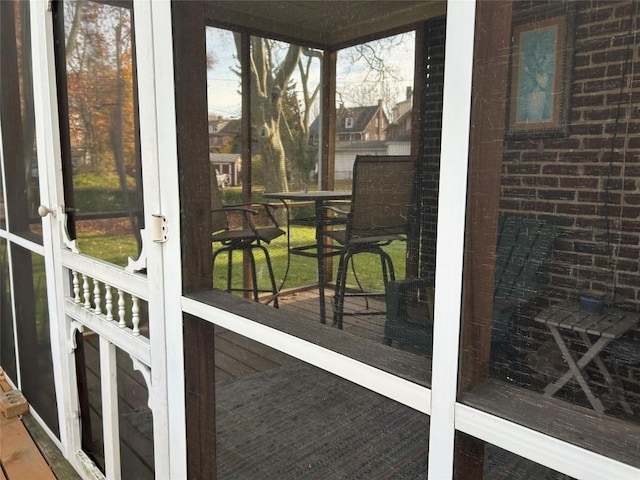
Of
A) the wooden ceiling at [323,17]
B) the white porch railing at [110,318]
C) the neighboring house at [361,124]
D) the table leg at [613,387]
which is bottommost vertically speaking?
the white porch railing at [110,318]

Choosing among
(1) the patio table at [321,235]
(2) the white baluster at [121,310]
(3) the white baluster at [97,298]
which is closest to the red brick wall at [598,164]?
(1) the patio table at [321,235]

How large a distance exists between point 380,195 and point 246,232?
0.40 metres

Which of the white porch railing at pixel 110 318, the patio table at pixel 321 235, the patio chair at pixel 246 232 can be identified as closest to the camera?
the patio table at pixel 321 235

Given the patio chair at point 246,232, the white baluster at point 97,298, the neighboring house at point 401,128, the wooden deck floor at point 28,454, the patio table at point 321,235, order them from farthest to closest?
1. the wooden deck floor at point 28,454
2. the white baluster at point 97,298
3. the patio chair at point 246,232
4. the patio table at point 321,235
5. the neighboring house at point 401,128

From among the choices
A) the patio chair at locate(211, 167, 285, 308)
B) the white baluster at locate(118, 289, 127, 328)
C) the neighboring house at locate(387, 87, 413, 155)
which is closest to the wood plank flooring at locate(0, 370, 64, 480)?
the white baluster at locate(118, 289, 127, 328)

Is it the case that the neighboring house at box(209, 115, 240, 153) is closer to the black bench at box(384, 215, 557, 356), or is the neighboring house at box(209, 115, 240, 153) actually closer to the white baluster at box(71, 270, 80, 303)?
the black bench at box(384, 215, 557, 356)

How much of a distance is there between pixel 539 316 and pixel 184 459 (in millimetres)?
1063

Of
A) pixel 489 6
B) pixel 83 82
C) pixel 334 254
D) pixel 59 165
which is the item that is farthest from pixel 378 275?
pixel 59 165

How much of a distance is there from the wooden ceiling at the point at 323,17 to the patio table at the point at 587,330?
1.40 feet

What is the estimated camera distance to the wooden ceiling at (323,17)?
0.77m

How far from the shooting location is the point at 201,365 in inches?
48.9

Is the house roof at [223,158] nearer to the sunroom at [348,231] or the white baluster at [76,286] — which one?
the sunroom at [348,231]

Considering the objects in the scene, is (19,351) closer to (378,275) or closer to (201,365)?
(201,365)

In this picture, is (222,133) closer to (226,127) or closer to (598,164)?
(226,127)
